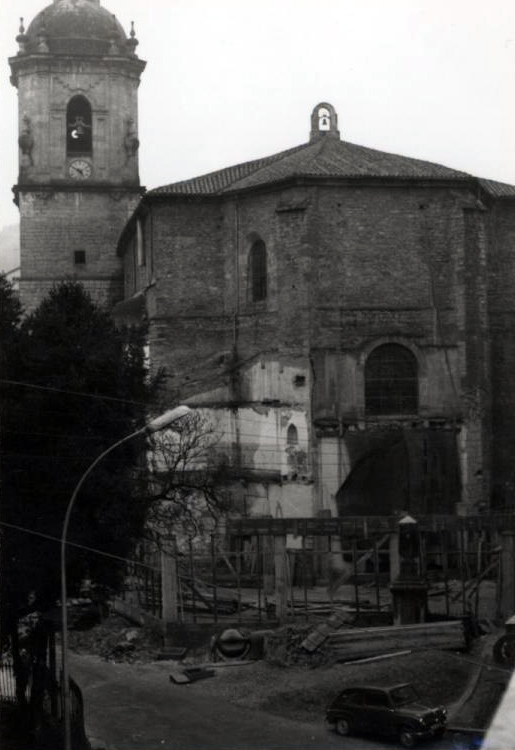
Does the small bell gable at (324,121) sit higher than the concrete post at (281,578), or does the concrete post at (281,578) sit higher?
the small bell gable at (324,121)

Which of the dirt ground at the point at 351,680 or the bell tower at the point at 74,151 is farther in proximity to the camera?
the bell tower at the point at 74,151

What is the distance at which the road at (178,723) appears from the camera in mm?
22734

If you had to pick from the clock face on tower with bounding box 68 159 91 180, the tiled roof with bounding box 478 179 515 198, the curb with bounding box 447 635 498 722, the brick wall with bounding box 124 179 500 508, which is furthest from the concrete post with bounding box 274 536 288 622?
the clock face on tower with bounding box 68 159 91 180

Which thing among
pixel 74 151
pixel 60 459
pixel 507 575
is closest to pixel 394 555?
pixel 507 575

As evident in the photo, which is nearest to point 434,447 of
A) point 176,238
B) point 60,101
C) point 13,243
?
point 176,238

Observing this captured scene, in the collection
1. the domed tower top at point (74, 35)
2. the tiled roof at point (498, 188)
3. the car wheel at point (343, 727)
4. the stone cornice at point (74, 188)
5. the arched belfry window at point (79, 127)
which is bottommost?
the car wheel at point (343, 727)

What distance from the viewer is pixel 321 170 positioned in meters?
42.6

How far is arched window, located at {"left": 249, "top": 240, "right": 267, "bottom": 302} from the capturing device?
4350cm

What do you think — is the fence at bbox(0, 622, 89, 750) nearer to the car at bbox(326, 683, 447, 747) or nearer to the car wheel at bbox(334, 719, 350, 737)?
the car wheel at bbox(334, 719, 350, 737)

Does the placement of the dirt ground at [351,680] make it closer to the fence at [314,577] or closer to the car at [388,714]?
the car at [388,714]

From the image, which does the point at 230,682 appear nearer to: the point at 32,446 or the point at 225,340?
the point at 32,446

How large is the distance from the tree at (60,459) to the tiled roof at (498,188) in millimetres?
21415

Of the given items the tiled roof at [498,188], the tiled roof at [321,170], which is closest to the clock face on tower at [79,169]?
the tiled roof at [321,170]

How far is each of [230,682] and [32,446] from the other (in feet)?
21.8
